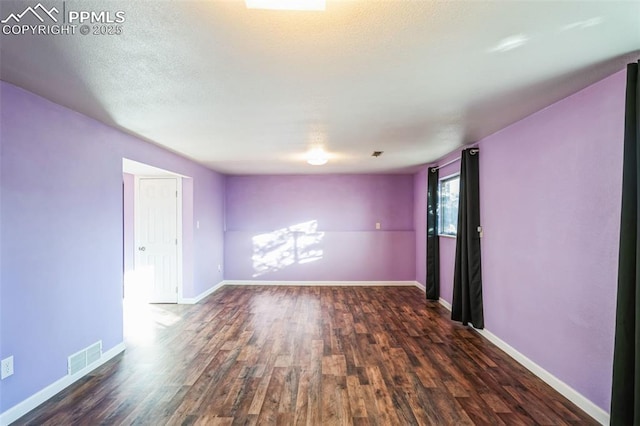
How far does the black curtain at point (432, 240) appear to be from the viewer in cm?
542

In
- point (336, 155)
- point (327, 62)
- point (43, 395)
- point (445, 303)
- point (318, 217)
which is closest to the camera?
point (327, 62)

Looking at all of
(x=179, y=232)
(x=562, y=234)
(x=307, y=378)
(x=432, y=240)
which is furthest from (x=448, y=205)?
(x=179, y=232)

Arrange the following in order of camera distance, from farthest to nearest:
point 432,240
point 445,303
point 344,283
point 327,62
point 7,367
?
point 344,283 < point 432,240 < point 445,303 < point 7,367 < point 327,62

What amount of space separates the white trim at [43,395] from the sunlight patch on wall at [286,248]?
3.74 metres

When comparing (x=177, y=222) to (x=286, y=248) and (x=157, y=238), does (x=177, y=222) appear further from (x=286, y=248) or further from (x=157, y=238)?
(x=286, y=248)

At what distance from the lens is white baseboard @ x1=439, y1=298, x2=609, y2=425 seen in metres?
2.16

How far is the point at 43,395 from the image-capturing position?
7.95ft

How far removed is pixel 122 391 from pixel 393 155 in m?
4.22

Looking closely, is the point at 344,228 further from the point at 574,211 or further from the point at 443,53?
the point at 443,53

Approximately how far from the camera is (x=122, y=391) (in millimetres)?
2578

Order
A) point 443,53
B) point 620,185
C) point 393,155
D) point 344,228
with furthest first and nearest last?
point 344,228 → point 393,155 → point 620,185 → point 443,53

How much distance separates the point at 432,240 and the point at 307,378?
3580 mm

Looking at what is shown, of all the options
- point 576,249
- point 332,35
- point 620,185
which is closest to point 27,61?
point 332,35

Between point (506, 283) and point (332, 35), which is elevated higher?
point (332, 35)
